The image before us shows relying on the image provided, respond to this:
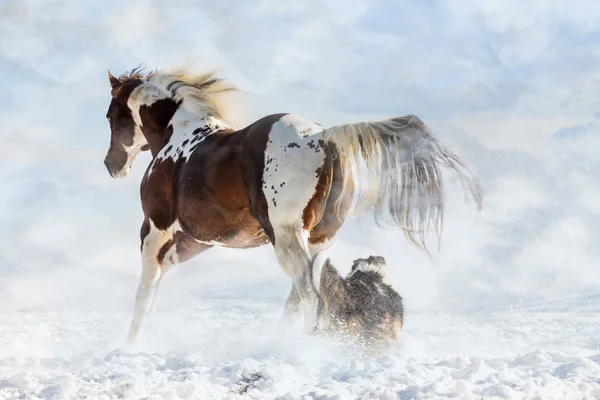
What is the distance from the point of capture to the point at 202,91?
5.90 metres

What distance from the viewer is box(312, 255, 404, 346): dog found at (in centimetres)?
449

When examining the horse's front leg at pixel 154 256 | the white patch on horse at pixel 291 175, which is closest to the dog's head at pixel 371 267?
the white patch on horse at pixel 291 175

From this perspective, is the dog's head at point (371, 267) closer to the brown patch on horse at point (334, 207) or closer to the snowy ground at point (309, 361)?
the brown patch on horse at point (334, 207)

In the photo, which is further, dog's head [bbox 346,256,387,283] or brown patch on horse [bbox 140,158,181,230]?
brown patch on horse [bbox 140,158,181,230]

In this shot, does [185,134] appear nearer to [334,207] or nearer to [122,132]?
[122,132]

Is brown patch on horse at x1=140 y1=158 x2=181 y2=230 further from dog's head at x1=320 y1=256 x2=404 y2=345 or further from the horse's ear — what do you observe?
the horse's ear

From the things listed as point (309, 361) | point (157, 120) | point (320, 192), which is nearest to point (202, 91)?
point (157, 120)

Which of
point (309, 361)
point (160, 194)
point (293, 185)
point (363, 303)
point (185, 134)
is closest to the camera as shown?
point (309, 361)

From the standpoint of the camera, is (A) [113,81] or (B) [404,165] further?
(A) [113,81]

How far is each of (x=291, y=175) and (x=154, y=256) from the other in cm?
170

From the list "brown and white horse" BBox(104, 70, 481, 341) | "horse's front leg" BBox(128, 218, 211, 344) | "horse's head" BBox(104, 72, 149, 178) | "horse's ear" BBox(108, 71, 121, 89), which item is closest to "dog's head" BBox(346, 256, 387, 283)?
"brown and white horse" BBox(104, 70, 481, 341)

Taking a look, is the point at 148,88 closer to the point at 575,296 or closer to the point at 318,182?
the point at 318,182

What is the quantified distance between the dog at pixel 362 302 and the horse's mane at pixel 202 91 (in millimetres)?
Result: 1855

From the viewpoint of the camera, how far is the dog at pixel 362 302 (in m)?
4.49
